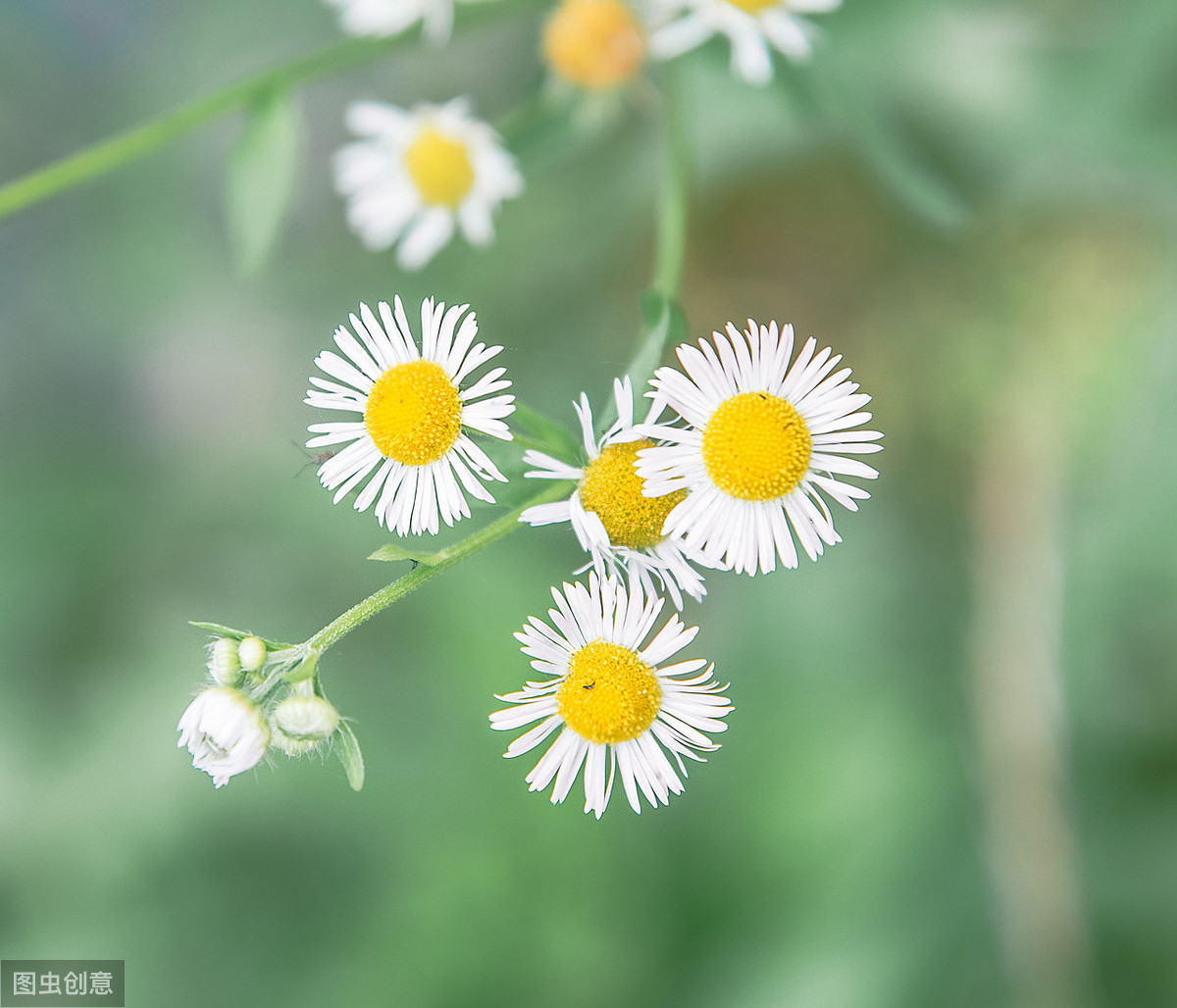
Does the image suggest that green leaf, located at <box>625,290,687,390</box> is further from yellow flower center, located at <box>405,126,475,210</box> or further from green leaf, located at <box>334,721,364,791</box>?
yellow flower center, located at <box>405,126,475,210</box>

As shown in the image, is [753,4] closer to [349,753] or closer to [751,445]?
[751,445]

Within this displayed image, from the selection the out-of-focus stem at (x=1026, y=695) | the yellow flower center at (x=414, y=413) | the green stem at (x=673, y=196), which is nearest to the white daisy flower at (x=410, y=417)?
the yellow flower center at (x=414, y=413)

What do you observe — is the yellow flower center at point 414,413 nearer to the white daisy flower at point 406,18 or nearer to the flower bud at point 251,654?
the flower bud at point 251,654

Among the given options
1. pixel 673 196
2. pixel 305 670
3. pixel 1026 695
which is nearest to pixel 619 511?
pixel 305 670

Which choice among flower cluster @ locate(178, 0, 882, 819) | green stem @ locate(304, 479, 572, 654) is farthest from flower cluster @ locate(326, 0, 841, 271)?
green stem @ locate(304, 479, 572, 654)

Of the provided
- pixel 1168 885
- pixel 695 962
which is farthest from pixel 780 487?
pixel 1168 885

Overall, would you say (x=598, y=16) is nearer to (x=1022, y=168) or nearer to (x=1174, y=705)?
(x=1022, y=168)
